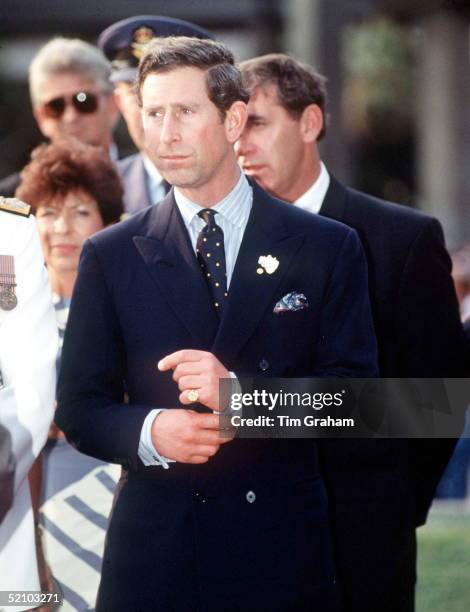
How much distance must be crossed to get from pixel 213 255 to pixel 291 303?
0.17m

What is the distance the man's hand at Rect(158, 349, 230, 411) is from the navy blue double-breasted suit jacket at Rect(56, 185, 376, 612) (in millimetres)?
94

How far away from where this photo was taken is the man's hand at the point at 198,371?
2209 millimetres

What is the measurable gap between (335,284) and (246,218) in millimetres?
214

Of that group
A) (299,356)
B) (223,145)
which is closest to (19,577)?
(299,356)

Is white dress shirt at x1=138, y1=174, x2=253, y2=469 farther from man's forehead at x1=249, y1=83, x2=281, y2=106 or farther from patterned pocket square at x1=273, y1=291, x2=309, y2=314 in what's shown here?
man's forehead at x1=249, y1=83, x2=281, y2=106

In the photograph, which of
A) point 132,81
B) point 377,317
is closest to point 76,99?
point 132,81

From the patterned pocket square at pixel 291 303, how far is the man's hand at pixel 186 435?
0.74 feet

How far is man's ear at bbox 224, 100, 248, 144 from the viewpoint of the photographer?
7.83ft

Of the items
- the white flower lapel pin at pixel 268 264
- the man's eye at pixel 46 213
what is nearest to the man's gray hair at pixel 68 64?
the man's eye at pixel 46 213

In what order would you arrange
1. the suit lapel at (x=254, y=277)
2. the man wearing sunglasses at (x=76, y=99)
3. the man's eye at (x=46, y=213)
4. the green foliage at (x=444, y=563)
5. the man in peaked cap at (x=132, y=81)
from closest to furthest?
1. the suit lapel at (x=254, y=277)
2. the man in peaked cap at (x=132, y=81)
3. the man's eye at (x=46, y=213)
4. the man wearing sunglasses at (x=76, y=99)
5. the green foliage at (x=444, y=563)

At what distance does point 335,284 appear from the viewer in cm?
233

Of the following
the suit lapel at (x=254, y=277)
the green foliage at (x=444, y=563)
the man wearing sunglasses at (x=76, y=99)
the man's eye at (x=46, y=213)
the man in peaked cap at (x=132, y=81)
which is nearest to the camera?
the suit lapel at (x=254, y=277)

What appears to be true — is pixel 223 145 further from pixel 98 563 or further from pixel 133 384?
pixel 98 563

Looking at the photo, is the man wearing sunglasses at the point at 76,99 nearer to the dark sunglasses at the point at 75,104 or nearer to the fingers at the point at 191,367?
the dark sunglasses at the point at 75,104
